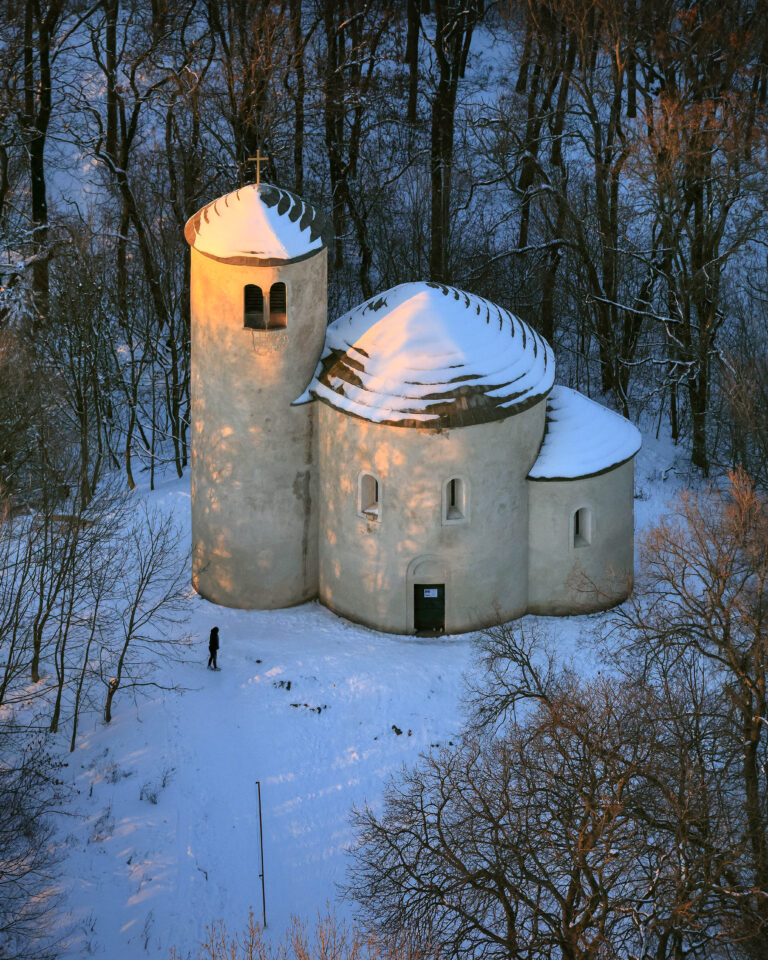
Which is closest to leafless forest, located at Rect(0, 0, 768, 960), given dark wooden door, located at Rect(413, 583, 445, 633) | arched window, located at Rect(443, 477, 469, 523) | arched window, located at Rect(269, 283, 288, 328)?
dark wooden door, located at Rect(413, 583, 445, 633)

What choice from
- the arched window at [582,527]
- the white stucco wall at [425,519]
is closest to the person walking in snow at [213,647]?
the white stucco wall at [425,519]

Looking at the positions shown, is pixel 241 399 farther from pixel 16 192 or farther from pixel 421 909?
pixel 16 192

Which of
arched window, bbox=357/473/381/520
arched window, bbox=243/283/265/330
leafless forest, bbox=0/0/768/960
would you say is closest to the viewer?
leafless forest, bbox=0/0/768/960

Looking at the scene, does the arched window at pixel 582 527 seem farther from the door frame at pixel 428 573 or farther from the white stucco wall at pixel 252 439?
the white stucco wall at pixel 252 439

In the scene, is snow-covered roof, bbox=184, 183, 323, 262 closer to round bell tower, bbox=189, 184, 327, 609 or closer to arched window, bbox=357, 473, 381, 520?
round bell tower, bbox=189, 184, 327, 609

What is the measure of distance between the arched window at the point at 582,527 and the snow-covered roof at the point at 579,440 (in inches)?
41.7

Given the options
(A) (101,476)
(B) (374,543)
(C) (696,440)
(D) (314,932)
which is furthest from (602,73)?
(D) (314,932)

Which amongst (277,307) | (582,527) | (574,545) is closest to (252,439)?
(277,307)

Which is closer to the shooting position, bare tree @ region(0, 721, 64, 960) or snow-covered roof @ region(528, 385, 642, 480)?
bare tree @ region(0, 721, 64, 960)

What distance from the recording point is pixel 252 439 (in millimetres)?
39938

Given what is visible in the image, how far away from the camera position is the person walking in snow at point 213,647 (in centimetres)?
3844

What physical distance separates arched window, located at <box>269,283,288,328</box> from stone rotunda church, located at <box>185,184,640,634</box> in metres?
0.04

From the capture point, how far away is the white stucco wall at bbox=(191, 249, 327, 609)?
39.1m

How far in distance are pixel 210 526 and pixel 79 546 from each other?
314 cm
